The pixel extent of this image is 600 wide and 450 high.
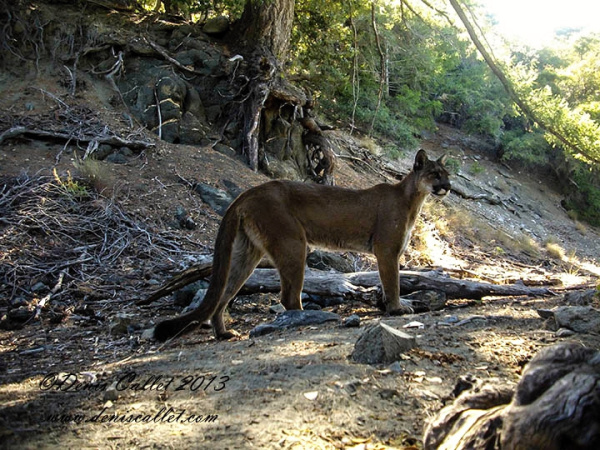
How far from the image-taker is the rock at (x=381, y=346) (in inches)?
129

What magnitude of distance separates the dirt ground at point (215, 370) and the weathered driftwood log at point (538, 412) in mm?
317

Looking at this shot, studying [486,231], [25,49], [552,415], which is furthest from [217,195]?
[486,231]

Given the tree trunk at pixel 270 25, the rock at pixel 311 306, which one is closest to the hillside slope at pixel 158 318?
the rock at pixel 311 306

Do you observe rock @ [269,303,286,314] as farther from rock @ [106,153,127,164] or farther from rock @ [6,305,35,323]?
rock @ [106,153,127,164]

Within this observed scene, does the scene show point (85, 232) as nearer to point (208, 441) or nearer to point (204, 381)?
point (204, 381)

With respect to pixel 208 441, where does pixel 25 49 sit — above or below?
above

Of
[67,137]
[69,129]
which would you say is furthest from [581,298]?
[69,129]

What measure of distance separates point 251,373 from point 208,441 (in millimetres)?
959

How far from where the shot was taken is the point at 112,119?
10.1 meters

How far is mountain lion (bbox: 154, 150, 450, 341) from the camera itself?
16.5ft

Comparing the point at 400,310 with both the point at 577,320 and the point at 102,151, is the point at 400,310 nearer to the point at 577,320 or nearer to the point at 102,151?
the point at 577,320

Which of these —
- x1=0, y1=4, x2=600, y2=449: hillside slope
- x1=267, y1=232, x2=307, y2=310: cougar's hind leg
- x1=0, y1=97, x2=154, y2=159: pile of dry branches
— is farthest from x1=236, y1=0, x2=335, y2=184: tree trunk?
x1=267, y1=232, x2=307, y2=310: cougar's hind leg

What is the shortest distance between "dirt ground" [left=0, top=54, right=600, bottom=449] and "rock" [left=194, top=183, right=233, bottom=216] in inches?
26.3

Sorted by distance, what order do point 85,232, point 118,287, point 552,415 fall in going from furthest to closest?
1. point 85,232
2. point 118,287
3. point 552,415
